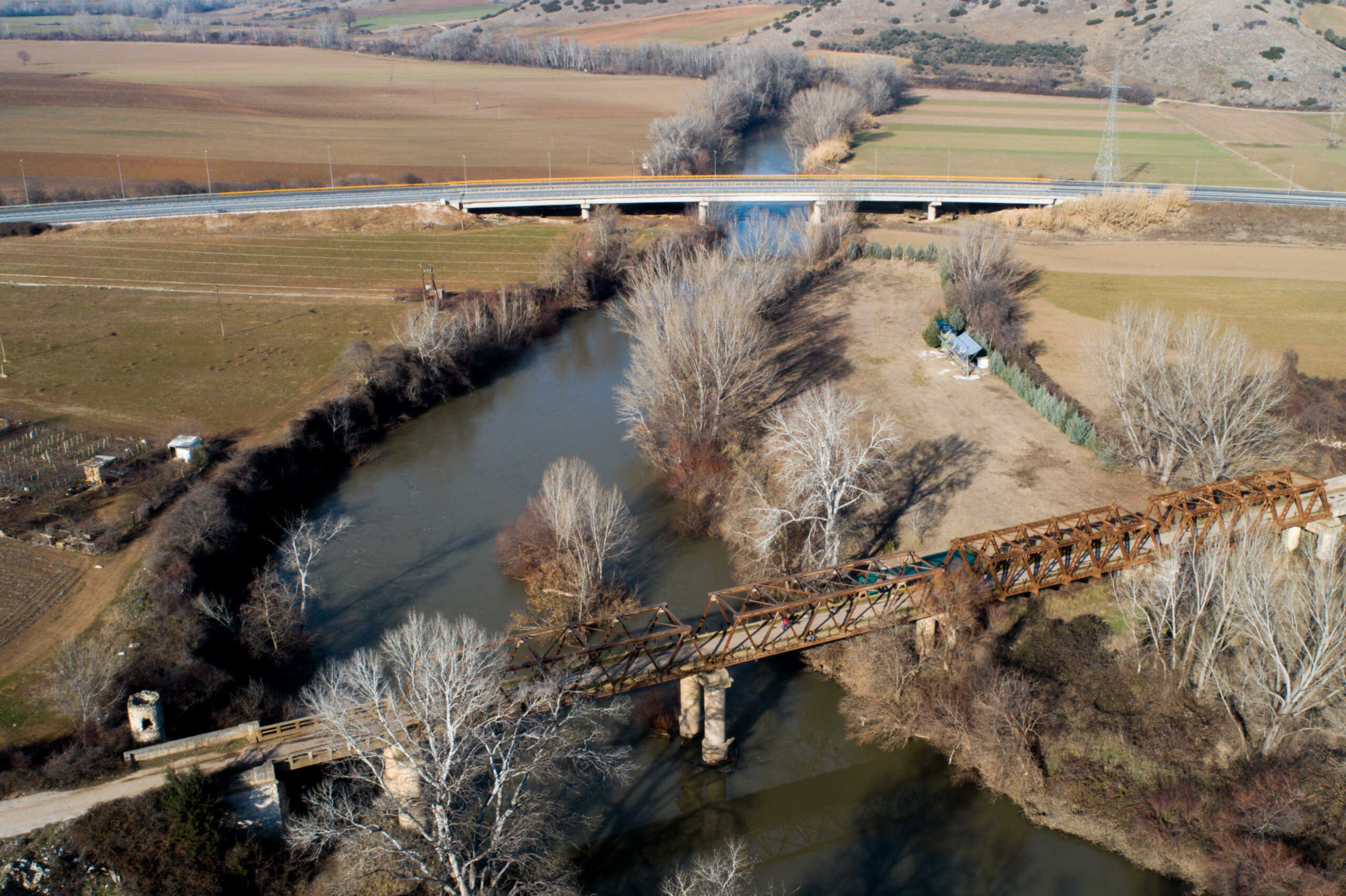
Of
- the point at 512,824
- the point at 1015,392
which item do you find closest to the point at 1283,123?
the point at 1015,392

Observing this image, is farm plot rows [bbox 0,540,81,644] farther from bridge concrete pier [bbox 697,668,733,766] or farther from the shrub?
the shrub

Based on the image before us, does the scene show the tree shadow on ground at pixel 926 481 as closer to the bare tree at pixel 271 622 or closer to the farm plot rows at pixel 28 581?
the bare tree at pixel 271 622

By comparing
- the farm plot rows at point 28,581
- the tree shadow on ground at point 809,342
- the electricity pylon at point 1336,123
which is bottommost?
the farm plot rows at point 28,581

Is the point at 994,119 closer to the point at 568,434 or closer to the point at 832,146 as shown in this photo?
the point at 832,146

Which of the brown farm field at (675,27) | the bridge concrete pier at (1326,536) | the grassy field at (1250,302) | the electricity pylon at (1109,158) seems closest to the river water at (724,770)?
the bridge concrete pier at (1326,536)

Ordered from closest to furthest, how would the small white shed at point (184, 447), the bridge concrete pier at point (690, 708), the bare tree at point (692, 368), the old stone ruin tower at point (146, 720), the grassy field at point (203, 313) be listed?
the old stone ruin tower at point (146, 720) < the bridge concrete pier at point (690, 708) < the small white shed at point (184, 447) < the bare tree at point (692, 368) < the grassy field at point (203, 313)

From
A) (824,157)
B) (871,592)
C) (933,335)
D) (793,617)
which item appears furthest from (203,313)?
(824,157)
